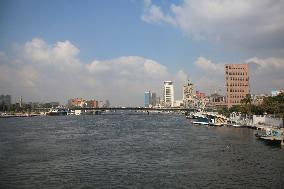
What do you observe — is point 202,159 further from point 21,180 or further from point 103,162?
point 21,180

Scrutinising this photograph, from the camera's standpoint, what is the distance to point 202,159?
56.1 meters

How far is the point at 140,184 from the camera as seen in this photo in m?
40.7

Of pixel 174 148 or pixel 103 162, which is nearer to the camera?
pixel 103 162

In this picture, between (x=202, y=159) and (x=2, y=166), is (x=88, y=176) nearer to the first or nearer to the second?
(x=2, y=166)

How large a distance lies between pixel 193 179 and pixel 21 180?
58.9 feet

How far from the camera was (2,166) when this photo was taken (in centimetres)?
5044

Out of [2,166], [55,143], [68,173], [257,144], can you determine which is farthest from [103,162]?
[257,144]

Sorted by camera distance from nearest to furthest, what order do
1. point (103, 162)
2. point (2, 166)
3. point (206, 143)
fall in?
point (2, 166), point (103, 162), point (206, 143)

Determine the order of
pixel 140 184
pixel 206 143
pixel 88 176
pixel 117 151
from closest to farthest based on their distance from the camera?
pixel 140 184, pixel 88 176, pixel 117 151, pixel 206 143

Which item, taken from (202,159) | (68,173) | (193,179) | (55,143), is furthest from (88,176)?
(55,143)

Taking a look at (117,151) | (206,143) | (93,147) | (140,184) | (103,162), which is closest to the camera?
Answer: (140,184)

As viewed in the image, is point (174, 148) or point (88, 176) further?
point (174, 148)

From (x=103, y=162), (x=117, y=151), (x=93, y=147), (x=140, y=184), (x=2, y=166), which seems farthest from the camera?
(x=93, y=147)

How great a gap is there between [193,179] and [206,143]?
1371 inches
